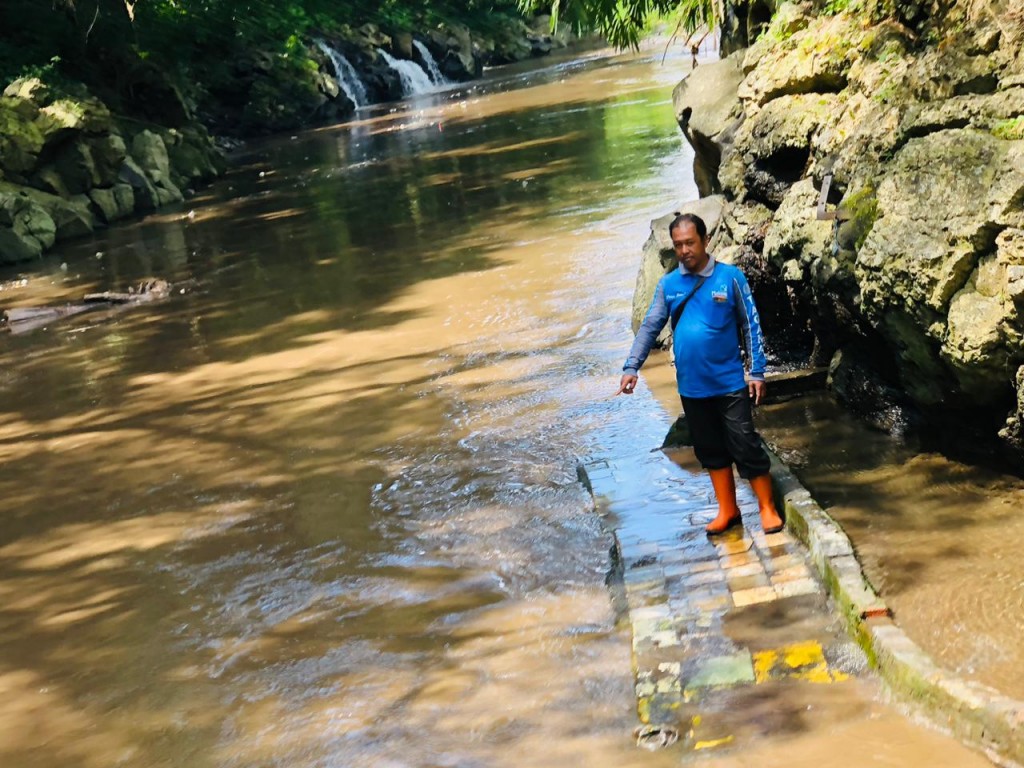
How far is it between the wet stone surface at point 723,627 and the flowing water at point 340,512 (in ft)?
0.50

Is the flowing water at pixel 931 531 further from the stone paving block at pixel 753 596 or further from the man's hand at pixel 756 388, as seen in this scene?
the man's hand at pixel 756 388

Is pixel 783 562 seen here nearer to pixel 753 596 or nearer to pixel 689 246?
pixel 753 596

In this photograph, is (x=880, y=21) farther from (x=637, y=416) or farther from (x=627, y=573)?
(x=627, y=573)

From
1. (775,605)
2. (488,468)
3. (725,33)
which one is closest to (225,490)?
(488,468)

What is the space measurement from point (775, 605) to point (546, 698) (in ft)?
3.65

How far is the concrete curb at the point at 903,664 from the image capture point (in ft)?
A: 12.3

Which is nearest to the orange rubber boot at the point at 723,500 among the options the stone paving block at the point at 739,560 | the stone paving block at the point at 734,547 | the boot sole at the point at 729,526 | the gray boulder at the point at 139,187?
the boot sole at the point at 729,526

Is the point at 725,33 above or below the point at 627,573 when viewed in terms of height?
above

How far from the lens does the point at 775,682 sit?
14.7 feet

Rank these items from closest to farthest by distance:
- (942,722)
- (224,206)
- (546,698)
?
(942,722) < (546,698) < (224,206)

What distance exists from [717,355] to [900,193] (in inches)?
64.9

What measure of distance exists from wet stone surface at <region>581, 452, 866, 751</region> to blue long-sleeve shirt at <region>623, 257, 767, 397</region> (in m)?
0.82

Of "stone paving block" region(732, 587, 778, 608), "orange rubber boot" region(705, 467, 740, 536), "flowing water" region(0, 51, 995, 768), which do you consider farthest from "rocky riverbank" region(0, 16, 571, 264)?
"stone paving block" region(732, 587, 778, 608)

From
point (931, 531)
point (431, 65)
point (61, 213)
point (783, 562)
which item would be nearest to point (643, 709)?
point (783, 562)
